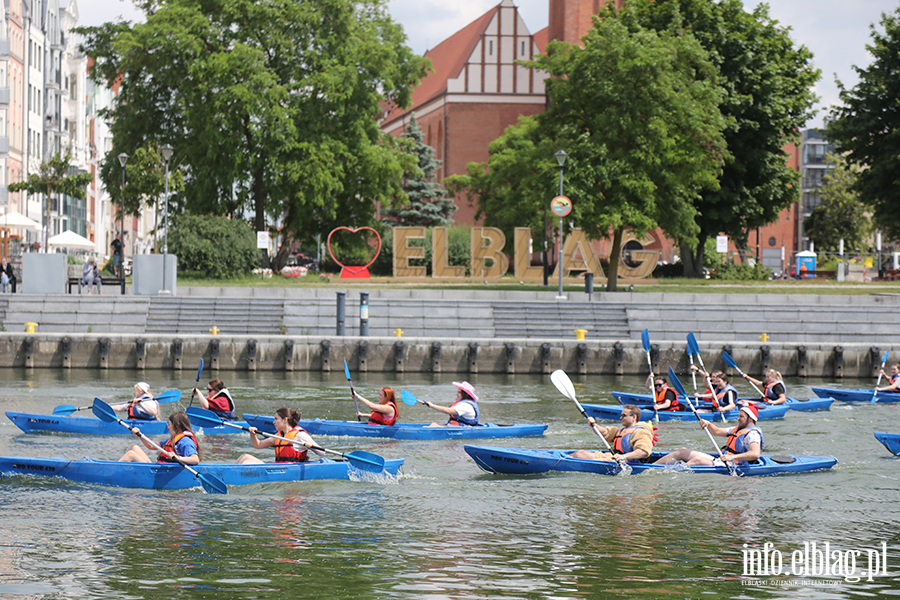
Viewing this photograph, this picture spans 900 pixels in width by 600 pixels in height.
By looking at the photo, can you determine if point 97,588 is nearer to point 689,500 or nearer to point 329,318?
point 689,500

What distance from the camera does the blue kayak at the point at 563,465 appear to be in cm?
1553

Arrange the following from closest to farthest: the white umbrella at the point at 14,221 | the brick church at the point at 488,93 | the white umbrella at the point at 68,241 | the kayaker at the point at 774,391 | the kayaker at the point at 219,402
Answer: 1. the kayaker at the point at 219,402
2. the kayaker at the point at 774,391
3. the white umbrella at the point at 14,221
4. the white umbrella at the point at 68,241
5. the brick church at the point at 488,93

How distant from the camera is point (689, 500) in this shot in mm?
14492

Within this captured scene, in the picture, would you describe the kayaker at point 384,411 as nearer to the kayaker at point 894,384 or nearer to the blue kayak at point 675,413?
the blue kayak at point 675,413

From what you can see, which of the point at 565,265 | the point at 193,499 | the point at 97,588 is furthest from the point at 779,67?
the point at 97,588

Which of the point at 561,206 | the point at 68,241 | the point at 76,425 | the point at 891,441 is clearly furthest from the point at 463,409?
the point at 68,241

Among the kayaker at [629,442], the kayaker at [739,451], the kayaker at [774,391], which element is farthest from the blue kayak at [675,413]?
the kayaker at [629,442]

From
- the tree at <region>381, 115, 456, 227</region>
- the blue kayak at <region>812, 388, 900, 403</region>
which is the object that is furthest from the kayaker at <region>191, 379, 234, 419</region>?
the tree at <region>381, 115, 456, 227</region>

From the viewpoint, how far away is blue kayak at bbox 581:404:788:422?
72.1 feet

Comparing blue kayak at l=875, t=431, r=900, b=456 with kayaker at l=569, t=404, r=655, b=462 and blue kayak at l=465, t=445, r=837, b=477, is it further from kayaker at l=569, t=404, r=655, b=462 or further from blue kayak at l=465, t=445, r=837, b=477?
kayaker at l=569, t=404, r=655, b=462

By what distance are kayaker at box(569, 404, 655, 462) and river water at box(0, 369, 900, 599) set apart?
0.37 metres

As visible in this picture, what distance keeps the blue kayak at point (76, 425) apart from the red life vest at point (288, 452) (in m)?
3.76

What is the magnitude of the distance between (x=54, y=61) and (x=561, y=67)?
51.2 metres

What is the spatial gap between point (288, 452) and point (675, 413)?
9.51 metres
